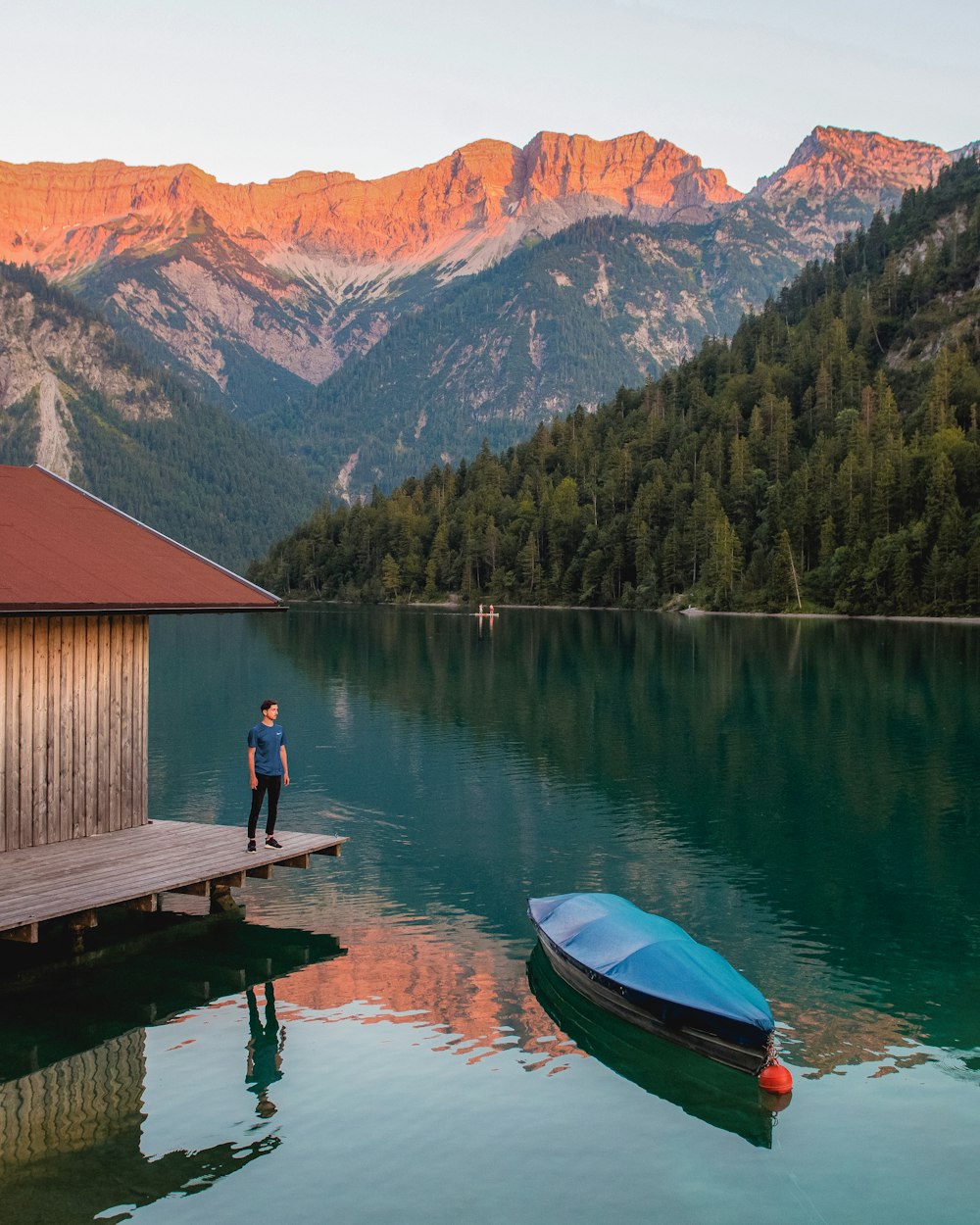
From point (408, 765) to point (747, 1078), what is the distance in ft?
112

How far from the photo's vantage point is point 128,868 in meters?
26.1

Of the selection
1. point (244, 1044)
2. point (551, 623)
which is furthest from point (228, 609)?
point (551, 623)

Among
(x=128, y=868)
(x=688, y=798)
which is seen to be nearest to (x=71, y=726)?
(x=128, y=868)

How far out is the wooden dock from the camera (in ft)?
76.5

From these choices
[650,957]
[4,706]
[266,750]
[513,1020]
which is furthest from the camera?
[266,750]

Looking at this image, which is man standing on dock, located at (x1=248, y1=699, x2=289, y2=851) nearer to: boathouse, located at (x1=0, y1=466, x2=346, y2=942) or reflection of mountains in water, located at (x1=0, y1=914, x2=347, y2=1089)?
boathouse, located at (x1=0, y1=466, x2=346, y2=942)

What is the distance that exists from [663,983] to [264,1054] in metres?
7.23

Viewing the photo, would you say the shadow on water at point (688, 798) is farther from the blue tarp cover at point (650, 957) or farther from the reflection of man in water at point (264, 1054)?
the reflection of man in water at point (264, 1054)

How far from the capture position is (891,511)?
18875 centimetres

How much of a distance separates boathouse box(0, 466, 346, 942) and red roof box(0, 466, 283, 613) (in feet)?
0.17

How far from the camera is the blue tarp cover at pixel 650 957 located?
2080 cm

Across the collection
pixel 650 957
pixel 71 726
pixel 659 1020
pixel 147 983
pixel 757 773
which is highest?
pixel 71 726

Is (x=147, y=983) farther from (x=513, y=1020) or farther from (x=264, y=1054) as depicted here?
(x=513, y=1020)

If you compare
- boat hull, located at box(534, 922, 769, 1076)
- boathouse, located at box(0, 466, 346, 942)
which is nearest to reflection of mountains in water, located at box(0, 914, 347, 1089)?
boathouse, located at box(0, 466, 346, 942)
